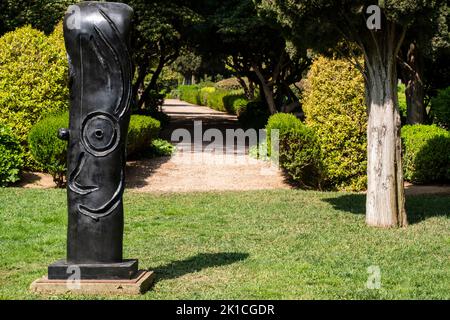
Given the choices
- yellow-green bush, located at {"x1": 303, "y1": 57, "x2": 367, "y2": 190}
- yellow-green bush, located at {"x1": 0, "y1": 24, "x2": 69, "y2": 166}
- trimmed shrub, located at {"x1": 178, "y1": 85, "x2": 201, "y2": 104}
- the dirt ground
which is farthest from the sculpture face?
trimmed shrub, located at {"x1": 178, "y1": 85, "x2": 201, "y2": 104}

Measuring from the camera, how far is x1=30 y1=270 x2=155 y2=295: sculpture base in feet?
19.9

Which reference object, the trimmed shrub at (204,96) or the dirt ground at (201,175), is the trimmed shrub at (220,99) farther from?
the dirt ground at (201,175)

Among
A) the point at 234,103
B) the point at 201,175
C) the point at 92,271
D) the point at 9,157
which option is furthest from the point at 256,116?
the point at 92,271

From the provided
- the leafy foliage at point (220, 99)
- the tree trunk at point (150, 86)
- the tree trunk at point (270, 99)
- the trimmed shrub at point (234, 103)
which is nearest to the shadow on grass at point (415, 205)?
the tree trunk at point (270, 99)

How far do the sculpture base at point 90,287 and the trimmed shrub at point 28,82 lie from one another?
32.2 ft

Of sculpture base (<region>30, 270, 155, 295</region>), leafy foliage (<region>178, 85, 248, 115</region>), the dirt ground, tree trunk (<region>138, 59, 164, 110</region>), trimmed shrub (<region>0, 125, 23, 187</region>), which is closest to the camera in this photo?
sculpture base (<region>30, 270, 155, 295</region>)

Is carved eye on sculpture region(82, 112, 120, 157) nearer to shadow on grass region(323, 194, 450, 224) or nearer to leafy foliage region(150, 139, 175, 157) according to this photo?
shadow on grass region(323, 194, 450, 224)

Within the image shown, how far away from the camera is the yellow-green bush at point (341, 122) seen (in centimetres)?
1430

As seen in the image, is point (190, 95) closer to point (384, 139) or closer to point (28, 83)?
point (28, 83)

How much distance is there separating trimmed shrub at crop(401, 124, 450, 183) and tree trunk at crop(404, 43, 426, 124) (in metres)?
3.30

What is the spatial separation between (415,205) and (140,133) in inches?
303

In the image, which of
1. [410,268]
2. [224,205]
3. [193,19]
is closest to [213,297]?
[410,268]

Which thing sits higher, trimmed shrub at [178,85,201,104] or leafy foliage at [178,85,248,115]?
trimmed shrub at [178,85,201,104]

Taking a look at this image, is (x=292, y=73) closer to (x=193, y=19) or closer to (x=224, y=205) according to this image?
(x=193, y=19)
